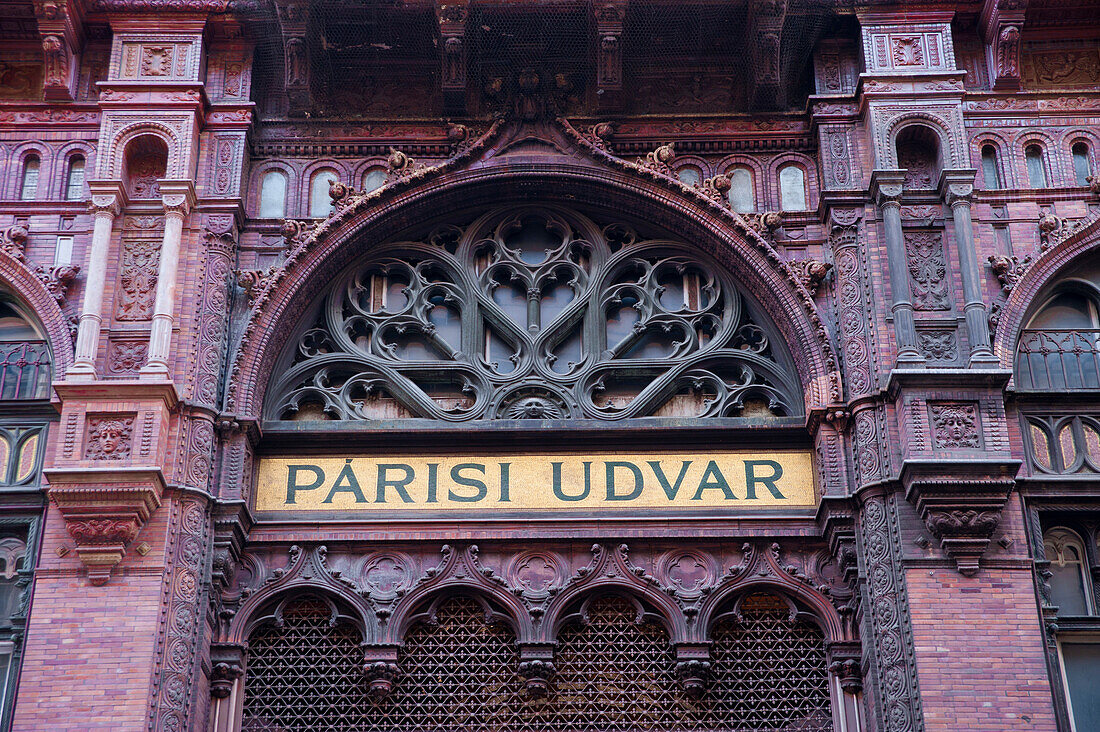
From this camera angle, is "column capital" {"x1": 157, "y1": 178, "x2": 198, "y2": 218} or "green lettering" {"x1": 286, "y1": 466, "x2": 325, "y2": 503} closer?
"green lettering" {"x1": 286, "y1": 466, "x2": 325, "y2": 503}

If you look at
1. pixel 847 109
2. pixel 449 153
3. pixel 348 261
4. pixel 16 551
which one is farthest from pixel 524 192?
pixel 16 551

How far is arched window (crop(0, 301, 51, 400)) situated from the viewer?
14422 millimetres

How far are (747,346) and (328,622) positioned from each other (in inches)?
204

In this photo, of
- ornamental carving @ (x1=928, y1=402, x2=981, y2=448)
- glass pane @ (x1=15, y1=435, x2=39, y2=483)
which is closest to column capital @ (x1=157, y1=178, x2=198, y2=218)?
glass pane @ (x1=15, y1=435, x2=39, y2=483)

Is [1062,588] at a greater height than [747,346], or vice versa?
[747,346]

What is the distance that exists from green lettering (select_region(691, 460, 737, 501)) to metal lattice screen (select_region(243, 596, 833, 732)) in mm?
1080

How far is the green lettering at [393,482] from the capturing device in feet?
47.1

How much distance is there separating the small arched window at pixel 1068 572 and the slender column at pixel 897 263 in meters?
2.13

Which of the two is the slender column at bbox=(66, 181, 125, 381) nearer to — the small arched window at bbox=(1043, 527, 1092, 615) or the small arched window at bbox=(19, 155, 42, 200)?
the small arched window at bbox=(19, 155, 42, 200)

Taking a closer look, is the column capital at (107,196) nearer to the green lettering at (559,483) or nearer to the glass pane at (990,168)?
the green lettering at (559,483)

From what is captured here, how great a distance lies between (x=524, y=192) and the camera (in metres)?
16.0

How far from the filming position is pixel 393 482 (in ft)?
47.4

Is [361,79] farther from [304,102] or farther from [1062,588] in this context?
[1062,588]

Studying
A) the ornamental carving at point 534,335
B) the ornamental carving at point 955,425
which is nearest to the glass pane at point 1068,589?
the ornamental carving at point 955,425
